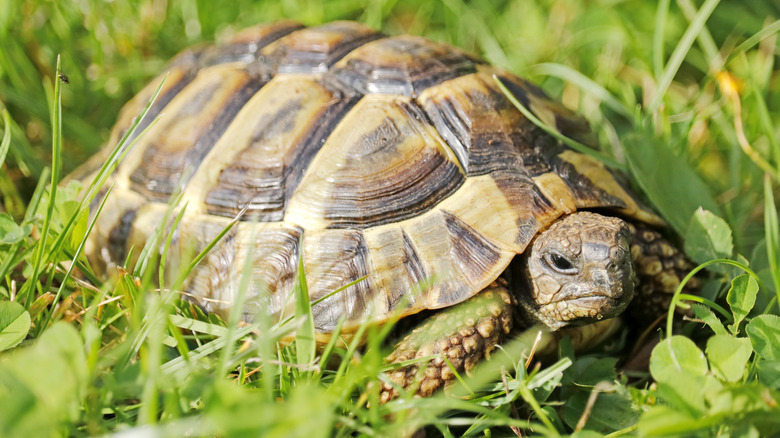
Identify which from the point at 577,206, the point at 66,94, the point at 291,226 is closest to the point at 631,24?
Answer: the point at 577,206

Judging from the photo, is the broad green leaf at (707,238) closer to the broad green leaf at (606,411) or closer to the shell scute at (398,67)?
the broad green leaf at (606,411)

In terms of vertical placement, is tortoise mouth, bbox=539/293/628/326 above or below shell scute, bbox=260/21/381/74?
below

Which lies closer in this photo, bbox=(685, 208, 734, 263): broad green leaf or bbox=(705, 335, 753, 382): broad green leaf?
bbox=(705, 335, 753, 382): broad green leaf

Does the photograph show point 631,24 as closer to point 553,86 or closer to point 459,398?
point 553,86

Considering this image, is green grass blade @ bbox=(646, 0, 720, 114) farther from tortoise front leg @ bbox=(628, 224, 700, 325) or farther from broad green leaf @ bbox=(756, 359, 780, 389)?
broad green leaf @ bbox=(756, 359, 780, 389)

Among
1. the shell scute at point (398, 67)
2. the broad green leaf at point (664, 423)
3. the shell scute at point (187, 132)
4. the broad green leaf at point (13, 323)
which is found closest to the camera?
the broad green leaf at point (664, 423)

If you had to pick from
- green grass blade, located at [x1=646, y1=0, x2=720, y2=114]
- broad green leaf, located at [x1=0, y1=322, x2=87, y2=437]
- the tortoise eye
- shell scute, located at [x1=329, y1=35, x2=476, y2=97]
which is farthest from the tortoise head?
broad green leaf, located at [x1=0, y1=322, x2=87, y2=437]

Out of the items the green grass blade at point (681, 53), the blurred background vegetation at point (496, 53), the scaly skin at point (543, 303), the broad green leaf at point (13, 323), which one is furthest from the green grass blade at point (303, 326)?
the green grass blade at point (681, 53)
